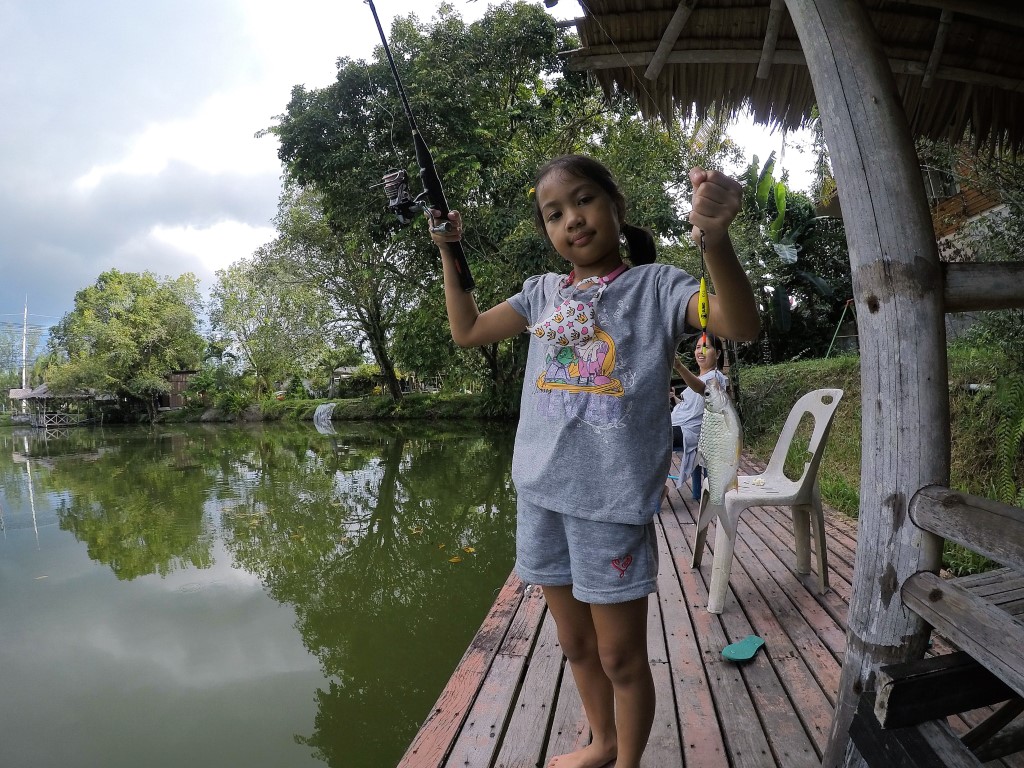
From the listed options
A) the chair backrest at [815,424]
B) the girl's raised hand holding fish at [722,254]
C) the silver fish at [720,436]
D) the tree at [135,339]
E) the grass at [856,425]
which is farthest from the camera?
the tree at [135,339]

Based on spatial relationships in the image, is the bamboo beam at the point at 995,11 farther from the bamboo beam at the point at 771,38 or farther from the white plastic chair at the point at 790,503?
the white plastic chair at the point at 790,503

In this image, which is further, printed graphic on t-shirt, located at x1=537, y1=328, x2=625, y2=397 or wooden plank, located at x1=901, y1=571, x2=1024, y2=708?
printed graphic on t-shirt, located at x1=537, y1=328, x2=625, y2=397

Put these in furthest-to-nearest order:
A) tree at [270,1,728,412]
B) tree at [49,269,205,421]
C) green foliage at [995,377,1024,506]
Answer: tree at [49,269,205,421], tree at [270,1,728,412], green foliage at [995,377,1024,506]

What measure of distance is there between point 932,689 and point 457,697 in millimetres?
1326

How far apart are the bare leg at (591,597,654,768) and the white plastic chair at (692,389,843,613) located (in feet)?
4.09

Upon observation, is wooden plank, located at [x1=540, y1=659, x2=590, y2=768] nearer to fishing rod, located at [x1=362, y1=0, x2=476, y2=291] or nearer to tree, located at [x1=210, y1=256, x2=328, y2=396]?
fishing rod, located at [x1=362, y1=0, x2=476, y2=291]

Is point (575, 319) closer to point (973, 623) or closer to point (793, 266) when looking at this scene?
point (973, 623)

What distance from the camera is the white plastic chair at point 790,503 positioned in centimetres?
247

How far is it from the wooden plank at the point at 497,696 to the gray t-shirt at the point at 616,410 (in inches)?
31.0

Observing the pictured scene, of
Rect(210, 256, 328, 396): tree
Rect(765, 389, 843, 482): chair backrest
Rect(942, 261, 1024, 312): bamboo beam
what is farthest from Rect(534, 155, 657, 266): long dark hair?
Rect(210, 256, 328, 396): tree

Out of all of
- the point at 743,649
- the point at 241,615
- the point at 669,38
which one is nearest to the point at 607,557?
the point at 743,649

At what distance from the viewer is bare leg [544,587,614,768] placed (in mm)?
1380

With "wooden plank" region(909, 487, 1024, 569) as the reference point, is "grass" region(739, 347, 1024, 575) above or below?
below

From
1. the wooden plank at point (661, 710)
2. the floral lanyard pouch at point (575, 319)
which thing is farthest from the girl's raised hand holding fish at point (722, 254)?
the wooden plank at point (661, 710)
